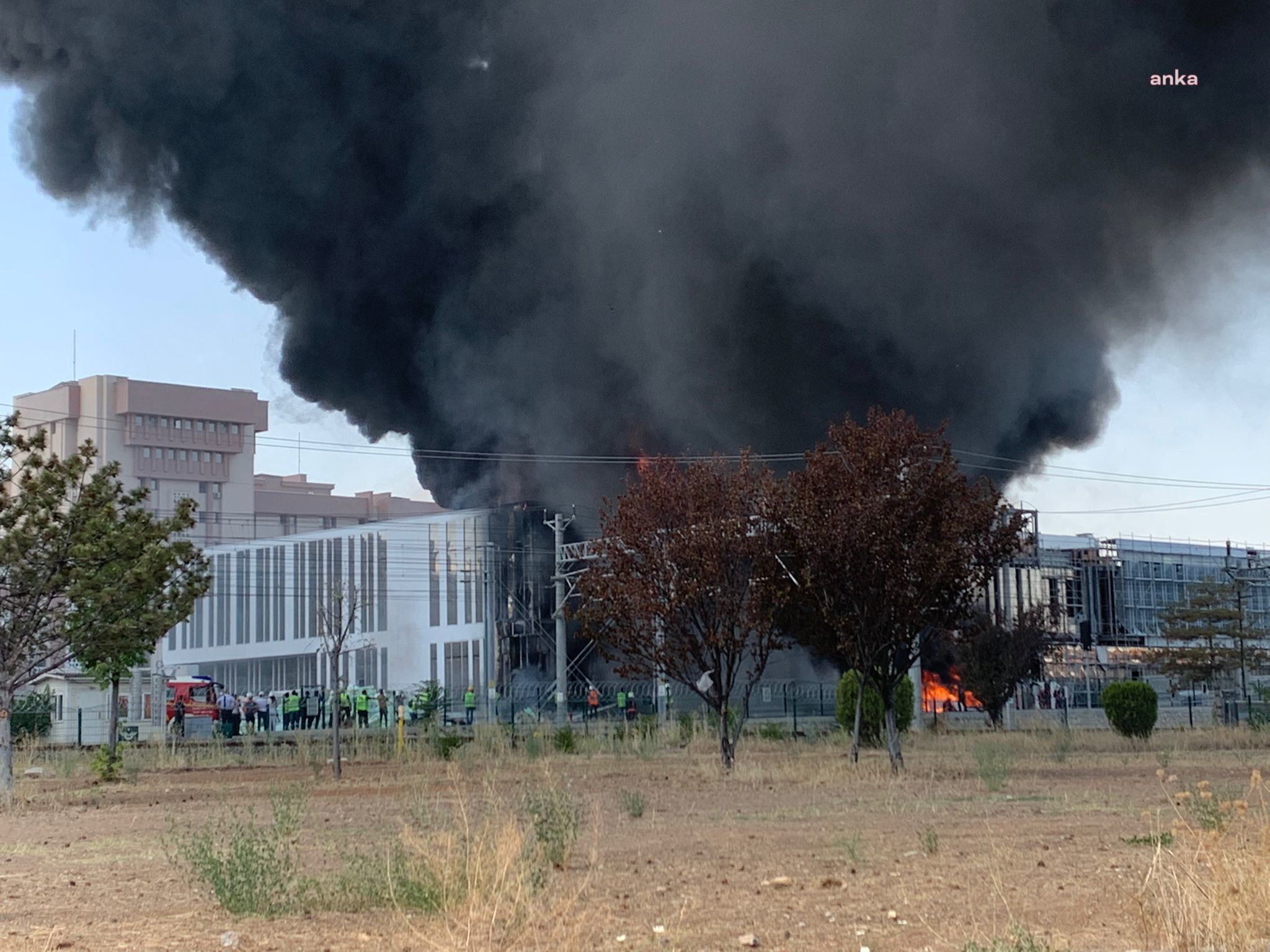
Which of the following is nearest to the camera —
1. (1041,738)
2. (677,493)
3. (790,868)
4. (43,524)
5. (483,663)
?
(790,868)

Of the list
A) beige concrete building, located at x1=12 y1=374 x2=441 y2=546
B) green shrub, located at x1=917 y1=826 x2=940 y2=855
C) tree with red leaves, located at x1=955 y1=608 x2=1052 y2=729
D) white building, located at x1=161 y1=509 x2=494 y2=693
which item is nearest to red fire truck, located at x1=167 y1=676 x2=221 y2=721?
white building, located at x1=161 y1=509 x2=494 y2=693

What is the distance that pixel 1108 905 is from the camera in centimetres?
869

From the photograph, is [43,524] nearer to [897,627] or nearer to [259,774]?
[259,774]

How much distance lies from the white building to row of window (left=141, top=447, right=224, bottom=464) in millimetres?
34108

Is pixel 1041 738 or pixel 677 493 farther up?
pixel 677 493

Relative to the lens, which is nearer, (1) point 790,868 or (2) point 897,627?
(1) point 790,868

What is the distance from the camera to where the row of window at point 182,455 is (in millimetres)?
115375

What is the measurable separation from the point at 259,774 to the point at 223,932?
17.6m

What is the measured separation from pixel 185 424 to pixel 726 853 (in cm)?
11338

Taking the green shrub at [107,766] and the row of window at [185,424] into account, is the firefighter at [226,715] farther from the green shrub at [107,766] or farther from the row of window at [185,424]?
the row of window at [185,424]

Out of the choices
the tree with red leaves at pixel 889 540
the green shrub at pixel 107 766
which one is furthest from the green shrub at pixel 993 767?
the green shrub at pixel 107 766

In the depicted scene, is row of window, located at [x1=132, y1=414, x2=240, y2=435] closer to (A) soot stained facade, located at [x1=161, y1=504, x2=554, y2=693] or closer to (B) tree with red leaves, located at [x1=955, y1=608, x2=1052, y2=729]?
(A) soot stained facade, located at [x1=161, y1=504, x2=554, y2=693]

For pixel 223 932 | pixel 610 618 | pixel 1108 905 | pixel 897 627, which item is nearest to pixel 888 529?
pixel 897 627

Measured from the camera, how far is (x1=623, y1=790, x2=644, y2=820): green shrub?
1508 cm
